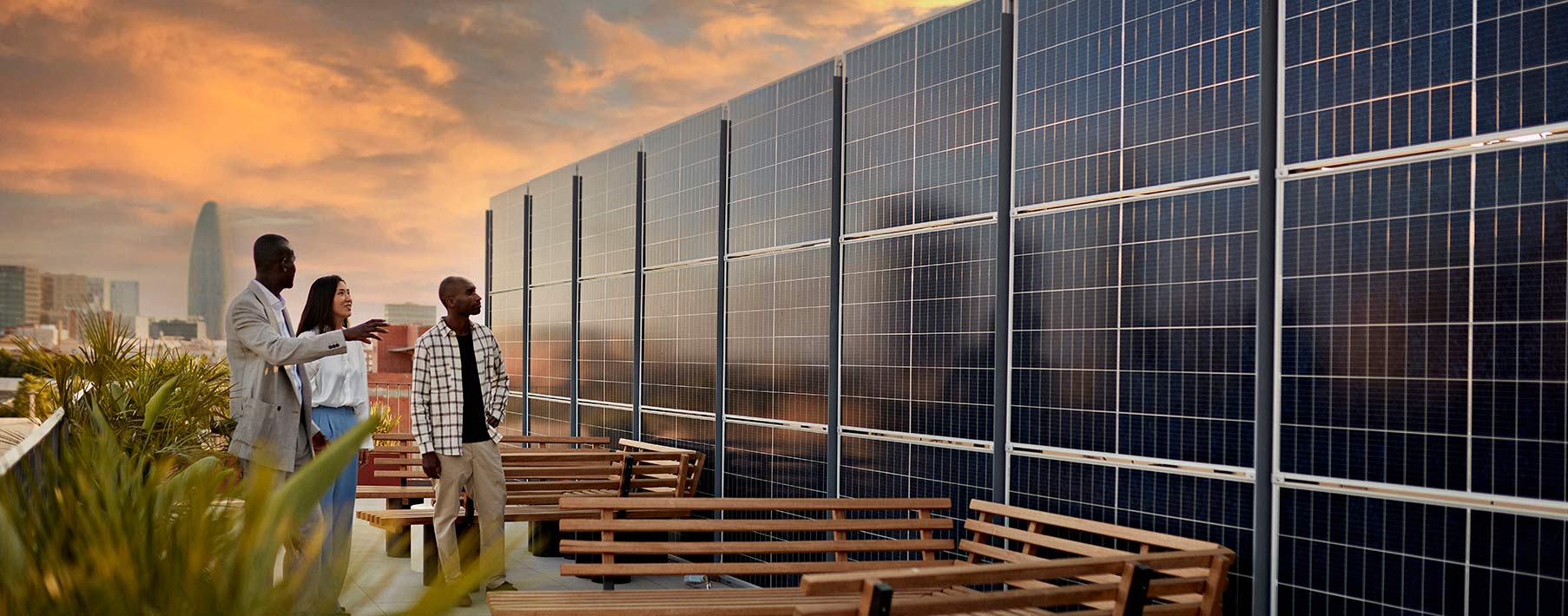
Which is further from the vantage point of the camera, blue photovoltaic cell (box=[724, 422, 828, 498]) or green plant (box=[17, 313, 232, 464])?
blue photovoltaic cell (box=[724, 422, 828, 498])

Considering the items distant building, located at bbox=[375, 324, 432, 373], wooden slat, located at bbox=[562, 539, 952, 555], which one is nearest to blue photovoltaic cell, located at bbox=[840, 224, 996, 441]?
wooden slat, located at bbox=[562, 539, 952, 555]

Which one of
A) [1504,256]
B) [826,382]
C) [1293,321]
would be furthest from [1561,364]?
[826,382]

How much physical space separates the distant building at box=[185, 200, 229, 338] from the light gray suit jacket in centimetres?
5336

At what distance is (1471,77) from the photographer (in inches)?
162

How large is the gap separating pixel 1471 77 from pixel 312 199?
4925 centimetres

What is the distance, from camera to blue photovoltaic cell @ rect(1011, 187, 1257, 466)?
193 inches

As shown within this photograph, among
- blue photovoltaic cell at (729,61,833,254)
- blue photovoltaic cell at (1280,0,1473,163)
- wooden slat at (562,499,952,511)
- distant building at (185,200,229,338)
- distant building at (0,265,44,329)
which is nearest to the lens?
blue photovoltaic cell at (1280,0,1473,163)

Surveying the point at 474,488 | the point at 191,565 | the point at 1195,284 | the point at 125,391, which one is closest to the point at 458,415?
the point at 474,488

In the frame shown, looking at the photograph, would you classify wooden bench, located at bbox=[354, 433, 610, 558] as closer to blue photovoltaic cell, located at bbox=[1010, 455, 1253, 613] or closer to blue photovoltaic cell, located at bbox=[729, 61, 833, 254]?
blue photovoltaic cell, located at bbox=[729, 61, 833, 254]

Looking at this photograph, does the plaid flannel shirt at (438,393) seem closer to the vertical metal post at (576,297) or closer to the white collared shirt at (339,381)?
the white collared shirt at (339,381)

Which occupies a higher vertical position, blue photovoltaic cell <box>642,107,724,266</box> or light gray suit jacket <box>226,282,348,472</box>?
blue photovoltaic cell <box>642,107,724,266</box>

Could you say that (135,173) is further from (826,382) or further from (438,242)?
(826,382)

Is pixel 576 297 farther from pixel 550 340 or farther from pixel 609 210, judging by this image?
pixel 609 210

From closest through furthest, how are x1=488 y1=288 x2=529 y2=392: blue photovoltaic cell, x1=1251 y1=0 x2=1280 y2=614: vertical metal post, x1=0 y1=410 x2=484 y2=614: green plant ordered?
x1=0 y1=410 x2=484 y2=614: green plant, x1=1251 y1=0 x2=1280 y2=614: vertical metal post, x1=488 y1=288 x2=529 y2=392: blue photovoltaic cell
